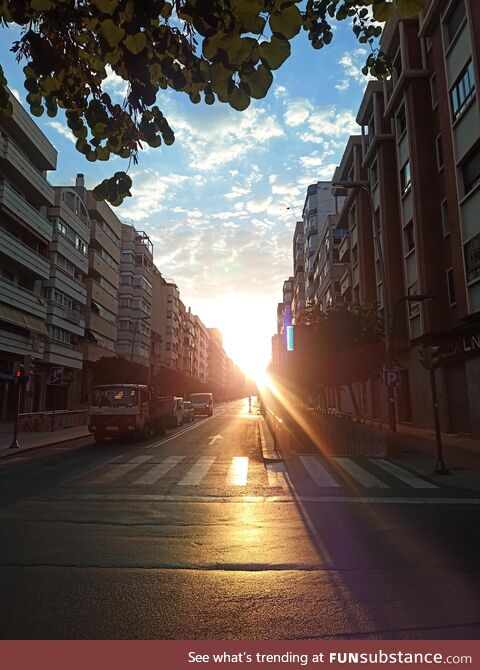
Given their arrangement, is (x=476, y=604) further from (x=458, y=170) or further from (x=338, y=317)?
Result: (x=338, y=317)

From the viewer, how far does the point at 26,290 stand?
32.5 metres

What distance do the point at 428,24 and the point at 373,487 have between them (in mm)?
22217

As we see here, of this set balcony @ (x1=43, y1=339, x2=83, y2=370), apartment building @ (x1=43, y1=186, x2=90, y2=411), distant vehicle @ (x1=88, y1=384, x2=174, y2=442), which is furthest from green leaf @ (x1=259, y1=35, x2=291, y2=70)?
balcony @ (x1=43, y1=339, x2=83, y2=370)

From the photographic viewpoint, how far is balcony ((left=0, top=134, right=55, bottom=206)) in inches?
1146

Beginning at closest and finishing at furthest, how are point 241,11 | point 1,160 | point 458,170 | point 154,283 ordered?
1. point 241,11
2. point 458,170
3. point 1,160
4. point 154,283

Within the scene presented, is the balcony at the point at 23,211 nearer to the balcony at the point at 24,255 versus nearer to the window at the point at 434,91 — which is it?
the balcony at the point at 24,255

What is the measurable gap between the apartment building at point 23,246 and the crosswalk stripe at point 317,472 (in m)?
20.3

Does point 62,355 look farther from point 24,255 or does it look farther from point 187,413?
point 187,413

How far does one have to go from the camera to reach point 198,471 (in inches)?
480

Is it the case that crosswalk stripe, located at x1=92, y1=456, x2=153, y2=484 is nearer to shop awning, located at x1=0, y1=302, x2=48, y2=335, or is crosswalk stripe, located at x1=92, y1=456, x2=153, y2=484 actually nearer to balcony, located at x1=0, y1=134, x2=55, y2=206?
shop awning, located at x1=0, y1=302, x2=48, y2=335

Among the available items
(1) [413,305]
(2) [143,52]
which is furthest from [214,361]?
(2) [143,52]

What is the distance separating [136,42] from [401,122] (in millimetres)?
28752

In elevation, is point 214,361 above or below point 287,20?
above

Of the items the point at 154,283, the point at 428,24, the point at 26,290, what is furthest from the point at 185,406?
the point at 154,283
